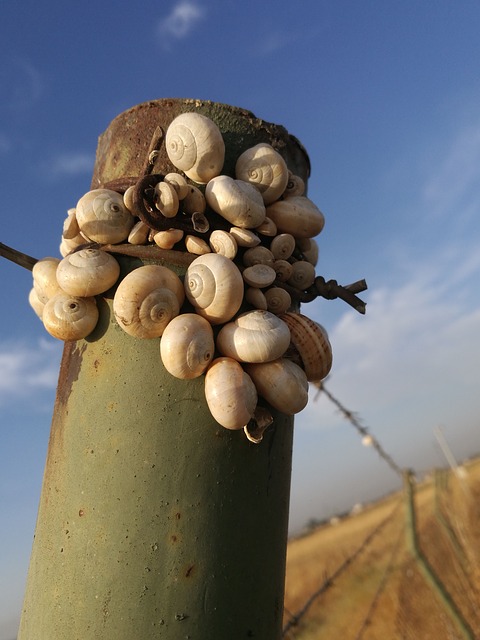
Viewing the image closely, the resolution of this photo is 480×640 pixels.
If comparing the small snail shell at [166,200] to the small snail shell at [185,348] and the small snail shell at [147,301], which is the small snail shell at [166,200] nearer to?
the small snail shell at [147,301]

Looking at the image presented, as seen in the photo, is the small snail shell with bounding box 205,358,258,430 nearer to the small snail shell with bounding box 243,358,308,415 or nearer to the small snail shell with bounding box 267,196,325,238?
the small snail shell with bounding box 243,358,308,415

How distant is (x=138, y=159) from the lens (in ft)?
5.36

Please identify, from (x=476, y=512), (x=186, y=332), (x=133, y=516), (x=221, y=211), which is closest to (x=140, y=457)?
(x=133, y=516)

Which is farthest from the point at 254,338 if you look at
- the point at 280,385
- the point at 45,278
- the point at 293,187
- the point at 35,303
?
the point at 35,303

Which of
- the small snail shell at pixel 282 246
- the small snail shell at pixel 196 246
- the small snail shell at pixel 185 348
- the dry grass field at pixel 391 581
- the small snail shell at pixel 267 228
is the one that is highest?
the small snail shell at pixel 267 228

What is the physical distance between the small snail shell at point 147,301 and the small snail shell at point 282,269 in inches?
13.7

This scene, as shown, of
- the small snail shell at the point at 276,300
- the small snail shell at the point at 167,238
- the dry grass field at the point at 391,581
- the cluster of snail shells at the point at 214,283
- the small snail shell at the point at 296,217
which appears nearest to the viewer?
the cluster of snail shells at the point at 214,283

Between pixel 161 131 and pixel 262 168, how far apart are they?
320 mm

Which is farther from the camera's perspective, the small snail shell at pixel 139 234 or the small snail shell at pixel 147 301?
the small snail shell at pixel 139 234

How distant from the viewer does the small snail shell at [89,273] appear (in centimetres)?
144

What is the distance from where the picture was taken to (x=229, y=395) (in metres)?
1.28

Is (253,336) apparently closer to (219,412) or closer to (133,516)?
(219,412)

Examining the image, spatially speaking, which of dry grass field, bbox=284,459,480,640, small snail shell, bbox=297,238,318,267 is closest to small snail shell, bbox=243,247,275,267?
small snail shell, bbox=297,238,318,267

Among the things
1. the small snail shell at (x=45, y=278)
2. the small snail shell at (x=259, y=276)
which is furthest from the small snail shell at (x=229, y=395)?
the small snail shell at (x=45, y=278)
